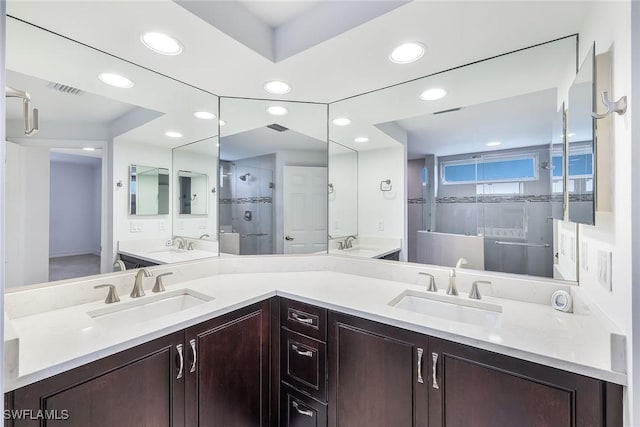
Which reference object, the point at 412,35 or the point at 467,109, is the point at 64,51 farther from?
the point at 467,109

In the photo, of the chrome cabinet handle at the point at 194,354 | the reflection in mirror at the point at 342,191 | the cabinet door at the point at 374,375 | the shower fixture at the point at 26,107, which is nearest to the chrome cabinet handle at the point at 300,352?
the cabinet door at the point at 374,375

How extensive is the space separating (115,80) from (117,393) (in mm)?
1557

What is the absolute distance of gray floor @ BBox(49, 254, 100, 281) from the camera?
1385 mm

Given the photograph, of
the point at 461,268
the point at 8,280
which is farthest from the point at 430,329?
the point at 8,280

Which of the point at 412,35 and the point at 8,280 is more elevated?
the point at 412,35

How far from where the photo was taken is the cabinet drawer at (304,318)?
1514 millimetres

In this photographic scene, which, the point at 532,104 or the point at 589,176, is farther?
the point at 532,104

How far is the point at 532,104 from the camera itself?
4.94ft

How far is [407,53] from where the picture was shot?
1.47m

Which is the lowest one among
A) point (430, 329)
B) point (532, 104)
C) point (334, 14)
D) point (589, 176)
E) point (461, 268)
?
point (430, 329)

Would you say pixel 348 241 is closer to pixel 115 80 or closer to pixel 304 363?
pixel 304 363

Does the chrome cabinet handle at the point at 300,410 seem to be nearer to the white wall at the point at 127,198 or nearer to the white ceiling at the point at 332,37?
the white wall at the point at 127,198

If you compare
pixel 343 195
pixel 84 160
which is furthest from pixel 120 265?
pixel 343 195

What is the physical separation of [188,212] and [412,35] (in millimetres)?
1761
